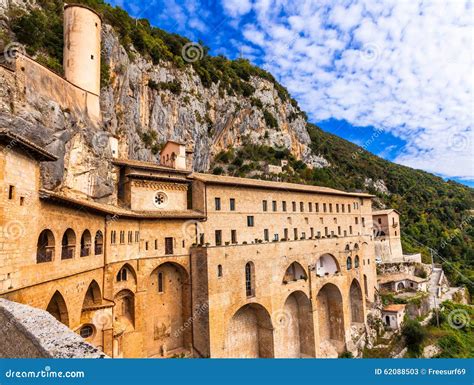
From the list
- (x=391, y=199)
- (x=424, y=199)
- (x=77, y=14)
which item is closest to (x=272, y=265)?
(x=77, y=14)

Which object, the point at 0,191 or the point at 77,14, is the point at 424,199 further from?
the point at 0,191

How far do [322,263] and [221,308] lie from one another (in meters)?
16.3

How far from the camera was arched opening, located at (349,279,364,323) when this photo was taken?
113 feet

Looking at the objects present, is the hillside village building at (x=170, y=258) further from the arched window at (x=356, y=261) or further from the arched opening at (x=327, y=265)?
the arched window at (x=356, y=261)

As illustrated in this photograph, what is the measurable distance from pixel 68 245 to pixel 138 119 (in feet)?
101

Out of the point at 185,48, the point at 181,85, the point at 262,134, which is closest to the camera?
the point at 181,85

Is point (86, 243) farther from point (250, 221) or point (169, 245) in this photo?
point (250, 221)

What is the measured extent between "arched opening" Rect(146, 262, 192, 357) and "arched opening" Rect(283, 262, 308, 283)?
10084 mm

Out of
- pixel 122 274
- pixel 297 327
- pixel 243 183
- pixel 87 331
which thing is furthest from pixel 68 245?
pixel 297 327

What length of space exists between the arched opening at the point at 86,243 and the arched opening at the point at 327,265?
2384 centimetres

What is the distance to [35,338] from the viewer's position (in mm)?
6191

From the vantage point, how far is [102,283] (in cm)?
1747

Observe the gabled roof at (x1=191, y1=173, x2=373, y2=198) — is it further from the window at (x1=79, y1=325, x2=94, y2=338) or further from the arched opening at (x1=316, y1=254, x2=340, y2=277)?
the window at (x1=79, y1=325, x2=94, y2=338)

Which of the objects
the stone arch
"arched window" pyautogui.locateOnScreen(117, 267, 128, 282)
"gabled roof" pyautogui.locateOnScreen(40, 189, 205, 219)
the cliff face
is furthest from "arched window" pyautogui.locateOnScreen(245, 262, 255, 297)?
the stone arch
